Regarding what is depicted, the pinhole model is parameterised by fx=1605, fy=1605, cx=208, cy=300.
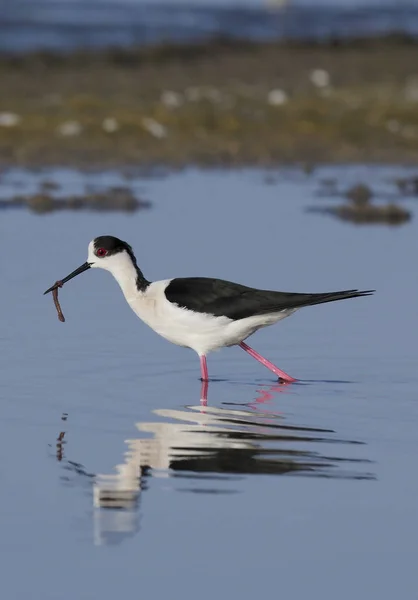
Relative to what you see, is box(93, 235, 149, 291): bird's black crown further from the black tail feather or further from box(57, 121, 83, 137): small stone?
box(57, 121, 83, 137): small stone

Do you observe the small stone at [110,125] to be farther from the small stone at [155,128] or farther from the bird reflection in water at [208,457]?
the bird reflection in water at [208,457]

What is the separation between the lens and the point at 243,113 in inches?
873

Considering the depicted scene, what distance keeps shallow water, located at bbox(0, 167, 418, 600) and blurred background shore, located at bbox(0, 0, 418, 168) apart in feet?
21.1

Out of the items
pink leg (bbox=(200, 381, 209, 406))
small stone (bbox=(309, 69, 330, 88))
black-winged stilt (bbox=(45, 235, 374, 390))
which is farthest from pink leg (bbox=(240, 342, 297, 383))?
small stone (bbox=(309, 69, 330, 88))

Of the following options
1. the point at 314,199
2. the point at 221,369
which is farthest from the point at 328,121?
the point at 221,369

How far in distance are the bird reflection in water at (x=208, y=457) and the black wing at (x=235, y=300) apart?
94cm

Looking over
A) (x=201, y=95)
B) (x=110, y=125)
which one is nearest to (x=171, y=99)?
(x=201, y=95)

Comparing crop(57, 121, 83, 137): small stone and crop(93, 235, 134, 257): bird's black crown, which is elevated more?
crop(57, 121, 83, 137): small stone

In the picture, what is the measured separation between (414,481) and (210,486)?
2.70ft

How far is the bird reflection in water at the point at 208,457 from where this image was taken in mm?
6164

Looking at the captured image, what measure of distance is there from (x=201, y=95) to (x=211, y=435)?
16.9 meters

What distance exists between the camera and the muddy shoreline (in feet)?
64.3

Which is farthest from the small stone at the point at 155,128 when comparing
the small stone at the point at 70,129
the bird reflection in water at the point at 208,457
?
the bird reflection in water at the point at 208,457

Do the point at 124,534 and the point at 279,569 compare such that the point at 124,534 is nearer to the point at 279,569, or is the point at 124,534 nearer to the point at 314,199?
the point at 279,569
